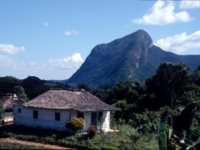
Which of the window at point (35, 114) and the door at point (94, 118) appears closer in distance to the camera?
the door at point (94, 118)

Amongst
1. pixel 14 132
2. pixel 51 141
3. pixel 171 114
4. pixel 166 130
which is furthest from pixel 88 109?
pixel 166 130

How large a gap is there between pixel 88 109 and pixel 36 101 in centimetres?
560

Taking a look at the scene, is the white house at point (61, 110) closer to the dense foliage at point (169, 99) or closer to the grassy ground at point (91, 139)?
the grassy ground at point (91, 139)

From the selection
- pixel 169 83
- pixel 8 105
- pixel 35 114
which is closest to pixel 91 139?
pixel 35 114

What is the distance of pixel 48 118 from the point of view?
2930cm

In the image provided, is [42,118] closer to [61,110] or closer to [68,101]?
[61,110]

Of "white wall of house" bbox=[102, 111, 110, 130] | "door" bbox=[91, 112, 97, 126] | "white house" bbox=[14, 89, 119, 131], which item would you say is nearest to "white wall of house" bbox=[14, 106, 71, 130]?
"white house" bbox=[14, 89, 119, 131]

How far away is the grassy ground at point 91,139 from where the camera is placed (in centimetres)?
2371

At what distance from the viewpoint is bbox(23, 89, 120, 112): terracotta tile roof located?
28933 mm

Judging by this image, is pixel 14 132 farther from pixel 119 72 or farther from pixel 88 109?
pixel 119 72

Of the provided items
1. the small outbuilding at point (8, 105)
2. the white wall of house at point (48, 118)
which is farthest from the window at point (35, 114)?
the small outbuilding at point (8, 105)

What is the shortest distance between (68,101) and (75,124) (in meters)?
3.62

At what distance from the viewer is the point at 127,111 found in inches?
1572

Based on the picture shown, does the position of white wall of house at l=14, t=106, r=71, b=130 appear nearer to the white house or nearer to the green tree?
the white house
